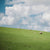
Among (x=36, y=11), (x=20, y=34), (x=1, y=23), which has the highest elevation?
(x=36, y=11)

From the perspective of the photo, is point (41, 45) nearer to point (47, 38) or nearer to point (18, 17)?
point (47, 38)

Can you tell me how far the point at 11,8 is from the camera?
349 centimetres

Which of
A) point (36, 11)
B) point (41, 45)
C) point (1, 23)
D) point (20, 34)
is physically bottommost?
point (41, 45)

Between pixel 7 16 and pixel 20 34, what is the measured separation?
0.65 metres

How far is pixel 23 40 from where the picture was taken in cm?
Answer: 323

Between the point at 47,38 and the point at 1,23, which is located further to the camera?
the point at 1,23

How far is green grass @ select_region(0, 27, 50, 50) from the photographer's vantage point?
10.2 ft

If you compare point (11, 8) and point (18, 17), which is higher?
point (11, 8)

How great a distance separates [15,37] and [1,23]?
63 cm

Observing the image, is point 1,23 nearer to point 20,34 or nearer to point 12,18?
point 12,18

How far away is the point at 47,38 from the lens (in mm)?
3297

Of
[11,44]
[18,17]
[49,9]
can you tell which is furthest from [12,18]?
[49,9]

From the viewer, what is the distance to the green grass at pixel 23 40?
10.2ft

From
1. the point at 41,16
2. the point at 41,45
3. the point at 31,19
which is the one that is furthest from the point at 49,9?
the point at 41,45
